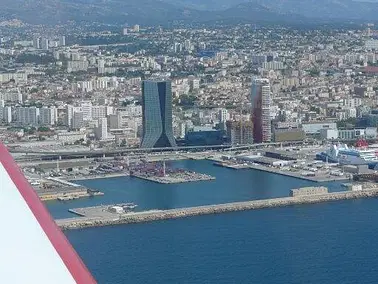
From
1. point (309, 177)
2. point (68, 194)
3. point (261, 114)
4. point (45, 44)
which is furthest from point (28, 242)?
point (45, 44)

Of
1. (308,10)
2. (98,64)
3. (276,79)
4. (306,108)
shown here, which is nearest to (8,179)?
(306,108)

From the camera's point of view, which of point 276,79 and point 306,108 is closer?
point 306,108

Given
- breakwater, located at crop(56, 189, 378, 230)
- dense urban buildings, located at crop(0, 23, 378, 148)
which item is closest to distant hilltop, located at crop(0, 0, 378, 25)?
dense urban buildings, located at crop(0, 23, 378, 148)

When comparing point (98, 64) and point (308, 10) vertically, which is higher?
point (308, 10)

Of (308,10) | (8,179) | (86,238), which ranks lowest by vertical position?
(86,238)

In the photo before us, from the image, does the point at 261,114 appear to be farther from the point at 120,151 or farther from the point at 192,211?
the point at 192,211

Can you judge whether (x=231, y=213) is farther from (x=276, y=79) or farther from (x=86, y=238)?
(x=276, y=79)

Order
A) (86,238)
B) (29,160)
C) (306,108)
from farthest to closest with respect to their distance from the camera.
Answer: (306,108)
(29,160)
(86,238)
